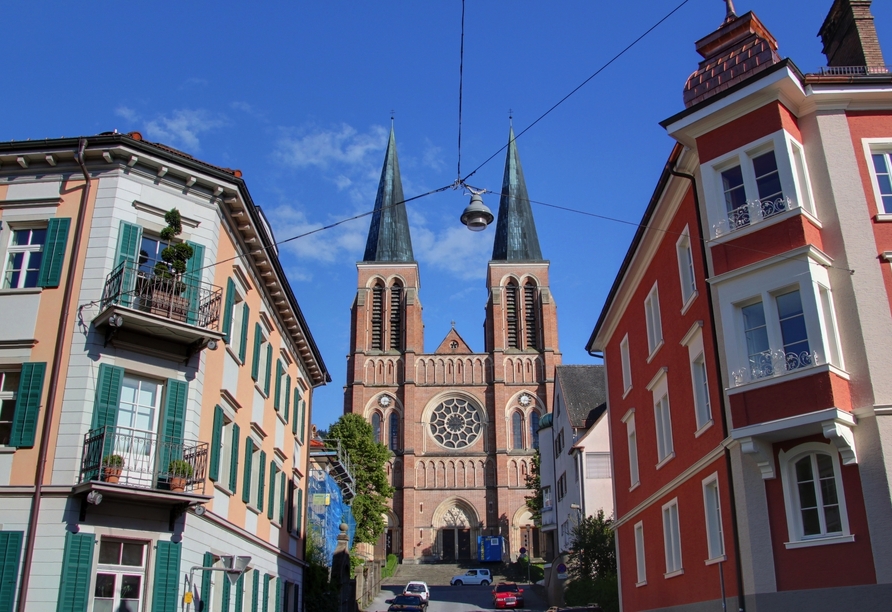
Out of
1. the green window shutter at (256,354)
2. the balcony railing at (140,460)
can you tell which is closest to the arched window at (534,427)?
the green window shutter at (256,354)

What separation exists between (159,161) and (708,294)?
34.3 feet

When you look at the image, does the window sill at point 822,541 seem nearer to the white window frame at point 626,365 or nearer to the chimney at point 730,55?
the chimney at point 730,55

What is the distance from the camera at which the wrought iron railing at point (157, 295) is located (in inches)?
588

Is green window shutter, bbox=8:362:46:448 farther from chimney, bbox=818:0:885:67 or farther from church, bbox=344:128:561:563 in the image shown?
church, bbox=344:128:561:563

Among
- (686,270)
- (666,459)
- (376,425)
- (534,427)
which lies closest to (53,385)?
(686,270)

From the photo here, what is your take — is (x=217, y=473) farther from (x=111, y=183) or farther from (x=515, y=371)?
(x=515, y=371)

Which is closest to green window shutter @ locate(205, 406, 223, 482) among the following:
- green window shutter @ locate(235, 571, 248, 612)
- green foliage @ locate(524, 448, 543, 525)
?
green window shutter @ locate(235, 571, 248, 612)

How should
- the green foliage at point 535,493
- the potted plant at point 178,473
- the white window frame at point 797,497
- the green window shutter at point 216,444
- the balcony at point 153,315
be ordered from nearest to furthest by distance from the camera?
the white window frame at point 797,497, the potted plant at point 178,473, the balcony at point 153,315, the green window shutter at point 216,444, the green foliage at point 535,493

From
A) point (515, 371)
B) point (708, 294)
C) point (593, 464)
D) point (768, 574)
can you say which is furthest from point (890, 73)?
point (515, 371)

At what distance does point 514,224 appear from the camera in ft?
272

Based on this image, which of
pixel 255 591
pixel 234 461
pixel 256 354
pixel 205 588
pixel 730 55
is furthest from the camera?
pixel 256 354

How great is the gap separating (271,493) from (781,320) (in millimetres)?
13797

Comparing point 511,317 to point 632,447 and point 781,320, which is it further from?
point 781,320

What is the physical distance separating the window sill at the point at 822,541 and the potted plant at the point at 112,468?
10.4 m
